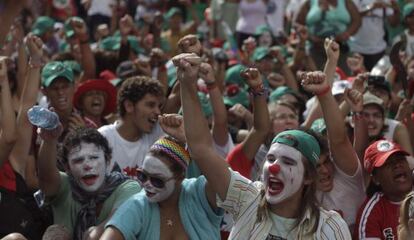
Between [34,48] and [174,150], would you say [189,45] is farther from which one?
[34,48]

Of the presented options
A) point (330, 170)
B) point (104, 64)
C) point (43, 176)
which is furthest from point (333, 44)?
point (104, 64)

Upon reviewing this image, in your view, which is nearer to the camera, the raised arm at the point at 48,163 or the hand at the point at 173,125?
the hand at the point at 173,125

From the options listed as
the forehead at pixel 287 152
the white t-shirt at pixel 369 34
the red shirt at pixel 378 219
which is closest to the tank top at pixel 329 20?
the white t-shirt at pixel 369 34

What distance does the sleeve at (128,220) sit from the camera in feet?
16.9

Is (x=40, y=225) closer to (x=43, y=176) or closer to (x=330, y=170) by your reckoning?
(x=43, y=176)

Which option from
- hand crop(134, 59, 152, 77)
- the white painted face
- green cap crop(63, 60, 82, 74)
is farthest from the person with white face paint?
green cap crop(63, 60, 82, 74)

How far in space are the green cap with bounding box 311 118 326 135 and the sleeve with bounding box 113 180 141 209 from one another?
1.44 metres

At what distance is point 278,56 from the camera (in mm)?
9891

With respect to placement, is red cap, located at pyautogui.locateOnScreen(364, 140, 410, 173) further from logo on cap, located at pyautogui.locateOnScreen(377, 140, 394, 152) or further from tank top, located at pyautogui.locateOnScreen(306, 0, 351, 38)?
tank top, located at pyautogui.locateOnScreen(306, 0, 351, 38)

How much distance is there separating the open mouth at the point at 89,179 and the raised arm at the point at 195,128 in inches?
45.5

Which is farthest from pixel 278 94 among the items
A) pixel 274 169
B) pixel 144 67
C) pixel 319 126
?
pixel 274 169

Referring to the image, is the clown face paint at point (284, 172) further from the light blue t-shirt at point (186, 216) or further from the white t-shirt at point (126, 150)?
the white t-shirt at point (126, 150)

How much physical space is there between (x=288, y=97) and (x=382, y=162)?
87.4 inches

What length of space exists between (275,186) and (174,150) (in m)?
0.72
